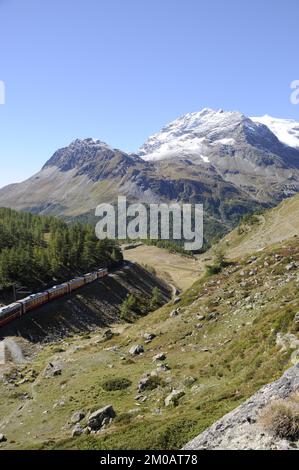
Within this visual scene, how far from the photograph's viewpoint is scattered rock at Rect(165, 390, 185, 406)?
31.1 metres

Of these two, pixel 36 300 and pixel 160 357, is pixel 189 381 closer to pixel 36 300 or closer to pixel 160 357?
pixel 160 357

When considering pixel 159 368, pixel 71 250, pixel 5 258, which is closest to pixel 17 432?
pixel 159 368

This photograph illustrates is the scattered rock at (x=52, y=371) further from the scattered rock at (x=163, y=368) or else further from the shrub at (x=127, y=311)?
the shrub at (x=127, y=311)

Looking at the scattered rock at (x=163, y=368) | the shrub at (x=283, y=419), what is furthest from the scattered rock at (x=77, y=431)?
the shrub at (x=283, y=419)

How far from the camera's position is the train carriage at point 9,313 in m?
71.4

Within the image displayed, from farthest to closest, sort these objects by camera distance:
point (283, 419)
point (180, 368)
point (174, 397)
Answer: point (180, 368)
point (174, 397)
point (283, 419)

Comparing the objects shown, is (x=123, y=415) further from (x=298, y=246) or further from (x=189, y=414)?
(x=298, y=246)

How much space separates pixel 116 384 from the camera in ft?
131

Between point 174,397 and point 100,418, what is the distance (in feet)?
18.5

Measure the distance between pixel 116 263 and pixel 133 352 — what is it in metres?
86.2

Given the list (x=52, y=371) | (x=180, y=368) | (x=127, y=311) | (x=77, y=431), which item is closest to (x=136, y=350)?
(x=52, y=371)

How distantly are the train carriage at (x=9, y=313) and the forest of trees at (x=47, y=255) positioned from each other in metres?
15.8
